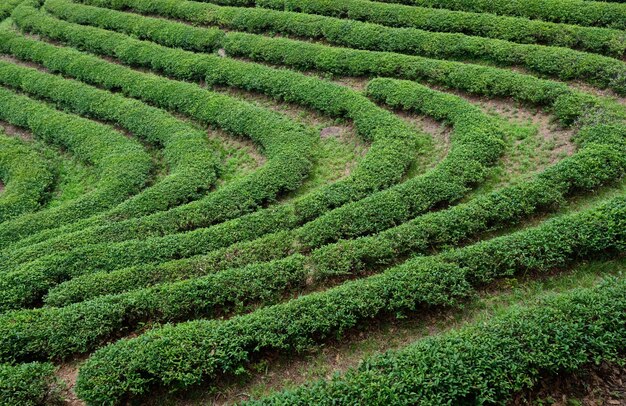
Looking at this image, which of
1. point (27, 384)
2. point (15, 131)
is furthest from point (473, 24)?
point (15, 131)

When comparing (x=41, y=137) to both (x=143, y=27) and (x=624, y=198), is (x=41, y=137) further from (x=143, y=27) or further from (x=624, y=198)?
(x=624, y=198)

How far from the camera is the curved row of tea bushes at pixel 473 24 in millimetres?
19156

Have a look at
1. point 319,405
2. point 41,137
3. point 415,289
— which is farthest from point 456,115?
point 41,137

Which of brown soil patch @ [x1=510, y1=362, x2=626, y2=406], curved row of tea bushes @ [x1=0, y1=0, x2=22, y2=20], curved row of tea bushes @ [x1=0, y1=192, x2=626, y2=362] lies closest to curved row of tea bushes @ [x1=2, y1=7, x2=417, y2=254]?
curved row of tea bushes @ [x1=0, y1=192, x2=626, y2=362]

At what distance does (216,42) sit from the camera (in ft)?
85.8

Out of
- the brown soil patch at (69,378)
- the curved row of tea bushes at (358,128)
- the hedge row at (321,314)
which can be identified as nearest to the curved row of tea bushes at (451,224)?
the hedge row at (321,314)

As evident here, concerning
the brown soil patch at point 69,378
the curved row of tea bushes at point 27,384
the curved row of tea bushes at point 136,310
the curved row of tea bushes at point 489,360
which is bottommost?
the brown soil patch at point 69,378

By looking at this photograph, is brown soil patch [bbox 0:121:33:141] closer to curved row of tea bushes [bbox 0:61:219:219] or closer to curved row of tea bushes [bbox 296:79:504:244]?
curved row of tea bushes [bbox 0:61:219:219]

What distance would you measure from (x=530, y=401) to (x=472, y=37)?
16.1m

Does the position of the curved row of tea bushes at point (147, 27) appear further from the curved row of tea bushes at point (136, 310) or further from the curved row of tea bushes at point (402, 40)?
the curved row of tea bushes at point (136, 310)

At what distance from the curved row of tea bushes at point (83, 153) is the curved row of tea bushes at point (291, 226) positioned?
3.93 metres

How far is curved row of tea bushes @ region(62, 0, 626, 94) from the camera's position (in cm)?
1806

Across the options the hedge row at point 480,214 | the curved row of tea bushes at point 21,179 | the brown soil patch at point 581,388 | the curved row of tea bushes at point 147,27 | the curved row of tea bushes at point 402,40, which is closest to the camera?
the brown soil patch at point 581,388

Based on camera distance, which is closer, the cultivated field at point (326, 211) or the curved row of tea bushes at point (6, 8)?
the cultivated field at point (326, 211)
